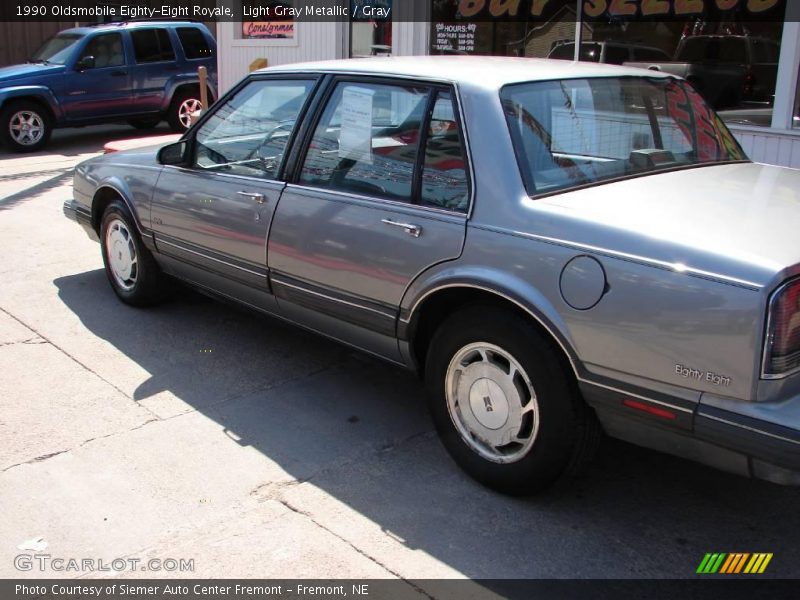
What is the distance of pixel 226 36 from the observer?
42.0ft

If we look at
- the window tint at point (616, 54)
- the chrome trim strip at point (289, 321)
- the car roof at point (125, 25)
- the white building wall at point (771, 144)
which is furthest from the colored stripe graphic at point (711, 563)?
the car roof at point (125, 25)

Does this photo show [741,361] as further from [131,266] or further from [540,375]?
[131,266]

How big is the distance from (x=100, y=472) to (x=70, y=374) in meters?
1.20

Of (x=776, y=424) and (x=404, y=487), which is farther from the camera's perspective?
(x=404, y=487)

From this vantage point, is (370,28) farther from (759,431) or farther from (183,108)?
(759,431)

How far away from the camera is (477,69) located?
3.76 meters

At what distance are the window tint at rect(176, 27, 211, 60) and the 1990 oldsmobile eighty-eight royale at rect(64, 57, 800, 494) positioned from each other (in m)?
10.3

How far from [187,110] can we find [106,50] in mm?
1666

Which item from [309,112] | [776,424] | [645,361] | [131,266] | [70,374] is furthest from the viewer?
[131,266]

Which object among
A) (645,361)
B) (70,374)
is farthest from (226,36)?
(645,361)

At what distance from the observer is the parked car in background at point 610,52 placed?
8242mm

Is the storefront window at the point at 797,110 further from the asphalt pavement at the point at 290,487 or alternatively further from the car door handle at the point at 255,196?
the car door handle at the point at 255,196

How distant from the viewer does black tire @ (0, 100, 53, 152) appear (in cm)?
1265

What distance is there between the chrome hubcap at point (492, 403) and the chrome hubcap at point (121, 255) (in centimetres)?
290
